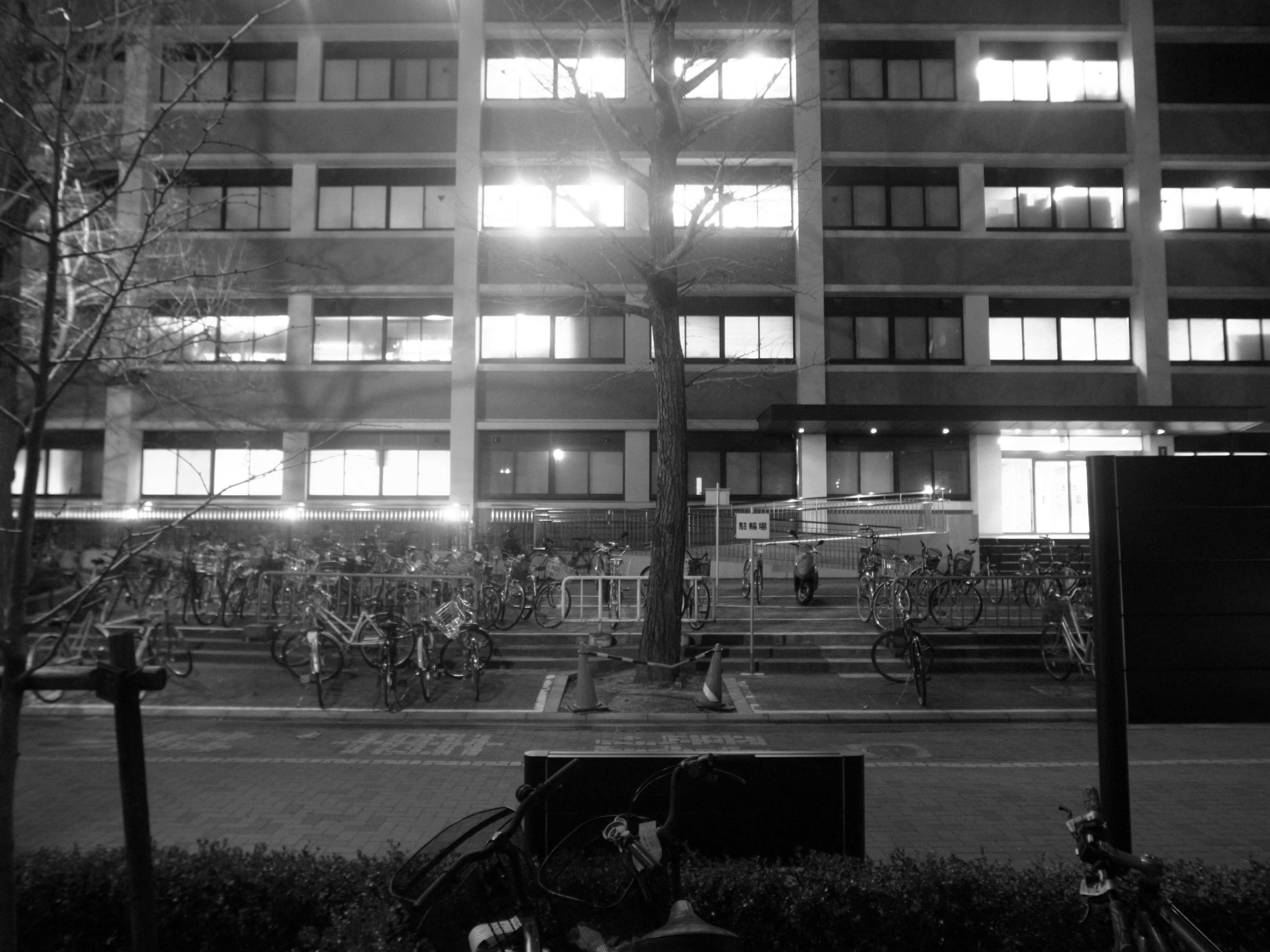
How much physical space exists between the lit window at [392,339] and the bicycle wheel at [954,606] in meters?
16.6

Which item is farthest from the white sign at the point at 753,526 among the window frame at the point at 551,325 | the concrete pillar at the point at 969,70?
the concrete pillar at the point at 969,70

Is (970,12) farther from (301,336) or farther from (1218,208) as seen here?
(301,336)

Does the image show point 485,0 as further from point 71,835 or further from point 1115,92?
point 71,835

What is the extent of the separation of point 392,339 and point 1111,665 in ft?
84.9

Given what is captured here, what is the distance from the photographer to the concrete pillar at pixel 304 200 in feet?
90.2

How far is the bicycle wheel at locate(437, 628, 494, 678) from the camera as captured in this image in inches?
512

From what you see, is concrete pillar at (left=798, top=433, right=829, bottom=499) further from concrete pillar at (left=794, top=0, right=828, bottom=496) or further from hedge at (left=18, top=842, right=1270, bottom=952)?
hedge at (left=18, top=842, right=1270, bottom=952)

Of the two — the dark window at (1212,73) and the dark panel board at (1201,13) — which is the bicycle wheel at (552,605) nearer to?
the dark window at (1212,73)

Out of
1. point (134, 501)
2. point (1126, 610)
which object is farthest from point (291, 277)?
point (1126, 610)

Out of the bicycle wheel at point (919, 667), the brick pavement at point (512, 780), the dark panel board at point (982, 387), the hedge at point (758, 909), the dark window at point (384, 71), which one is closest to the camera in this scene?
the hedge at point (758, 909)

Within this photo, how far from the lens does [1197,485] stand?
4336 mm

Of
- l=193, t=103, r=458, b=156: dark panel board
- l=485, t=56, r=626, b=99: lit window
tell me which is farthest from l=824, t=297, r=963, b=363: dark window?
l=193, t=103, r=458, b=156: dark panel board

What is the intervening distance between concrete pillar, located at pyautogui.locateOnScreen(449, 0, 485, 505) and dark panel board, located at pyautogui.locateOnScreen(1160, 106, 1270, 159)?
66.1 ft

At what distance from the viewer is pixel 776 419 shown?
24719mm
